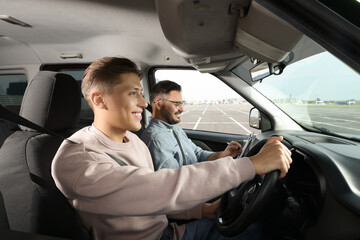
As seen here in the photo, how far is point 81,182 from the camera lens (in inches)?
35.0


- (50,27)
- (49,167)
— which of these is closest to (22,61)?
(50,27)

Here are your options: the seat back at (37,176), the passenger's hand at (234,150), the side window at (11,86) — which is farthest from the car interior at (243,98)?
the side window at (11,86)

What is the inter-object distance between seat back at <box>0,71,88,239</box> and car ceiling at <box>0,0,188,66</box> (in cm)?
119

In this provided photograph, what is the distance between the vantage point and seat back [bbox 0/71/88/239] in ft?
3.54

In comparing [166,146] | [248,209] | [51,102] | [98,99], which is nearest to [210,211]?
[248,209]

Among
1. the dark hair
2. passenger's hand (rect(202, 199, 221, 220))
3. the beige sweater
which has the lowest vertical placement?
passenger's hand (rect(202, 199, 221, 220))

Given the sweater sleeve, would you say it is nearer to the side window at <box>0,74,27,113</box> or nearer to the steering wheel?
the steering wheel

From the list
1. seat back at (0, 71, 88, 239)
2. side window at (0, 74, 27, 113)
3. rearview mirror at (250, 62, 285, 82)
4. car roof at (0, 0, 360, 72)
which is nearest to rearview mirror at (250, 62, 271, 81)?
rearview mirror at (250, 62, 285, 82)

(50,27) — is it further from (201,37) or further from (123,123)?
(123,123)

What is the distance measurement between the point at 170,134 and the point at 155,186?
135cm

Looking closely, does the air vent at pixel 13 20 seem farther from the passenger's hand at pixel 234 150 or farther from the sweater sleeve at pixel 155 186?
the passenger's hand at pixel 234 150

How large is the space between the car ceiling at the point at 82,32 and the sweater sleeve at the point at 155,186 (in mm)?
1597

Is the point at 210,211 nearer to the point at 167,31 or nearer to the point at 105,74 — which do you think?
the point at 105,74

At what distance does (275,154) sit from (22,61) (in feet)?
12.5
